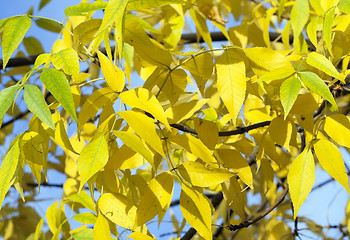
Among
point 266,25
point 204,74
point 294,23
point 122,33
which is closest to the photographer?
point 122,33

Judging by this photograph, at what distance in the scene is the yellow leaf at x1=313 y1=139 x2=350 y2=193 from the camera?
0.48 m

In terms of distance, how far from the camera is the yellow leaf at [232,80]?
0.47 metres

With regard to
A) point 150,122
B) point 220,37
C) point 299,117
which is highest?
point 150,122

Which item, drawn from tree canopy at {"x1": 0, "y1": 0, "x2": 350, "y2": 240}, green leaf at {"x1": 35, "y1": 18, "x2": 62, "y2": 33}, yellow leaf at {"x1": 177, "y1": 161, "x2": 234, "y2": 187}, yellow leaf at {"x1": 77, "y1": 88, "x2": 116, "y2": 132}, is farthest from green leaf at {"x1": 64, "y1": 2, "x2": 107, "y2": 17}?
green leaf at {"x1": 35, "y1": 18, "x2": 62, "y2": 33}

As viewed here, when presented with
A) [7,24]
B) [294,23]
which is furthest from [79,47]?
[294,23]

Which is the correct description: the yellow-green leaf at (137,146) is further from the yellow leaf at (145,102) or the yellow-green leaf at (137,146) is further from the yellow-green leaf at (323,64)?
the yellow-green leaf at (323,64)

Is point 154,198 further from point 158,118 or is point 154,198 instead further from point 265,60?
point 265,60

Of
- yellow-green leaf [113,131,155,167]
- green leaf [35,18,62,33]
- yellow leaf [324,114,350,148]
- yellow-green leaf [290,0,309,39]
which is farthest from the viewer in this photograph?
green leaf [35,18,62,33]

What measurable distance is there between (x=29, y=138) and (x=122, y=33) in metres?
0.18

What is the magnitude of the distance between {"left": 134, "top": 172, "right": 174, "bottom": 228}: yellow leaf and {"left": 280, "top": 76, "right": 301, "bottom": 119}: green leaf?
14 centimetres

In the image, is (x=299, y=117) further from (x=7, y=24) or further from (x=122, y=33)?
(x=7, y=24)

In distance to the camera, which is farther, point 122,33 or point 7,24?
point 7,24

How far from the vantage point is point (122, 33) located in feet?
1.41

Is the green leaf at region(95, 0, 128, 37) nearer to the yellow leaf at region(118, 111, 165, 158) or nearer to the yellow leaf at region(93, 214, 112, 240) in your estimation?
the yellow leaf at region(118, 111, 165, 158)
